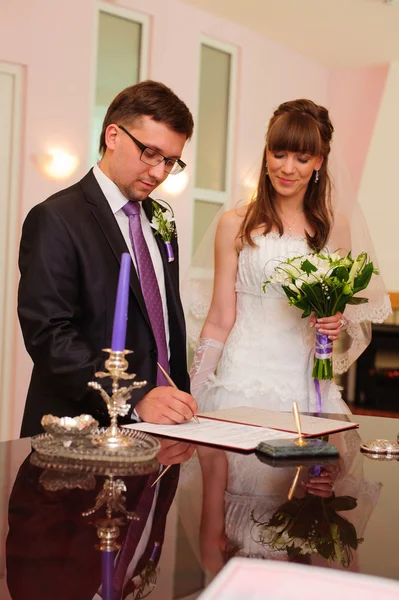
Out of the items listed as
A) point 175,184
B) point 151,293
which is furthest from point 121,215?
point 175,184

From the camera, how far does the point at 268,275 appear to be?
3.38m

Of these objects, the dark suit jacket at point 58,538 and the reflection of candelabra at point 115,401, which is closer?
the dark suit jacket at point 58,538

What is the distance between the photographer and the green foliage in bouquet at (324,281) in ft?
9.69

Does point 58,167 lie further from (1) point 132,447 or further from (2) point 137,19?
(1) point 132,447

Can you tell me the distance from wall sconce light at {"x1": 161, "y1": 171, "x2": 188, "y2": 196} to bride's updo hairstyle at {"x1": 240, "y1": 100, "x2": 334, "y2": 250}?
13.1ft

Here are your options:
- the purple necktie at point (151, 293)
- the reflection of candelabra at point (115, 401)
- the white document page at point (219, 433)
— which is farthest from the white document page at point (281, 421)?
the reflection of candelabra at point (115, 401)

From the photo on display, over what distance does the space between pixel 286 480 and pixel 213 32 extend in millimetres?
7108

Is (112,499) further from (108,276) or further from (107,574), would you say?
(108,276)

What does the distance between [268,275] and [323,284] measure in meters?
0.45

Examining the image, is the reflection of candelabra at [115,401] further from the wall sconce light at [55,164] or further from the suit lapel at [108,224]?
the wall sconce light at [55,164]

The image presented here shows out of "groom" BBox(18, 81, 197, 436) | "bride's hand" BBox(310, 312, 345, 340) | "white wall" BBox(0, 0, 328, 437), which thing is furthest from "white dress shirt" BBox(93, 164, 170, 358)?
"white wall" BBox(0, 0, 328, 437)

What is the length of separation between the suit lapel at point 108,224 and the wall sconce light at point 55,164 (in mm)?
4003

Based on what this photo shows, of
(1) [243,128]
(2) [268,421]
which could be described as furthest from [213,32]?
(2) [268,421]

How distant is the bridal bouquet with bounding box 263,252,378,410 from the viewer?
2957 mm
